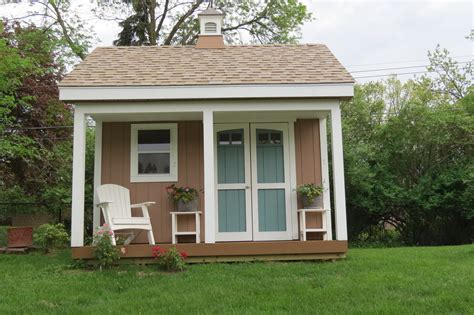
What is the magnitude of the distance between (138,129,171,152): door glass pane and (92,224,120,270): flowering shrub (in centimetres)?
173

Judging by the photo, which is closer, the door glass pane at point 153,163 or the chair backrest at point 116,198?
the chair backrest at point 116,198

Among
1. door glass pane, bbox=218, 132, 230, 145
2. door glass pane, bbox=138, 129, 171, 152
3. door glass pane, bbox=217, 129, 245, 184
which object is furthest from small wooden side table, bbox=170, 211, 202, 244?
door glass pane, bbox=218, 132, 230, 145

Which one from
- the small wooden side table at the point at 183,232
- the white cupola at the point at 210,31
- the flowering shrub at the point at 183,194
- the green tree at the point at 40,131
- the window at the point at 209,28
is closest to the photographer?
the small wooden side table at the point at 183,232

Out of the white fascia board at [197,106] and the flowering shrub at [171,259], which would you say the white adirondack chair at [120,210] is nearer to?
the flowering shrub at [171,259]

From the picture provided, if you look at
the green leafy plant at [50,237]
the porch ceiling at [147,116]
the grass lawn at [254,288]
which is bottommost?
the grass lawn at [254,288]

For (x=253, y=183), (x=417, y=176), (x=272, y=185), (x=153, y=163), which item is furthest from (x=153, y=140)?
(x=417, y=176)

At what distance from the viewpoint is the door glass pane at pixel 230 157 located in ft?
23.3

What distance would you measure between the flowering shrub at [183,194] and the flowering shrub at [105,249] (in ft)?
3.83

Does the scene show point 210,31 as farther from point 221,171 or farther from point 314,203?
point 314,203

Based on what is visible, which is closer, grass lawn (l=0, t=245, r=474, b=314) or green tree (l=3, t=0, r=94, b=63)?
grass lawn (l=0, t=245, r=474, b=314)

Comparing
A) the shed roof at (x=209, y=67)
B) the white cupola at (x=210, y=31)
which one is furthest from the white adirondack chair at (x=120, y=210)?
the white cupola at (x=210, y=31)

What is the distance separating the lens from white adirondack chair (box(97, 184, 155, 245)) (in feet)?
19.3

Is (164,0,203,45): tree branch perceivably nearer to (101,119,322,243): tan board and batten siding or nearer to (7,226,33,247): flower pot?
(101,119,322,243): tan board and batten siding

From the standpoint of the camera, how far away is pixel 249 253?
5945 mm
